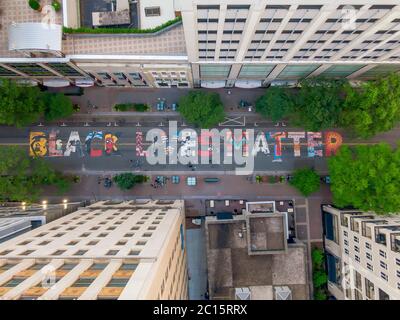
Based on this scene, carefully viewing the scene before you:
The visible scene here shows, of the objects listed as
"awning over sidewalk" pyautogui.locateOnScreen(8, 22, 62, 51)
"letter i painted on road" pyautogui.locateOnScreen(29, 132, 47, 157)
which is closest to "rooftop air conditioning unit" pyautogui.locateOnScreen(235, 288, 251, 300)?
"letter i painted on road" pyautogui.locateOnScreen(29, 132, 47, 157)

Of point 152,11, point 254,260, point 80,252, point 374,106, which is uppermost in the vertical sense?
point 152,11

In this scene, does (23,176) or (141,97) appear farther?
(141,97)

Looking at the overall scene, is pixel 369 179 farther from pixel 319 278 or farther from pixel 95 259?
pixel 95 259

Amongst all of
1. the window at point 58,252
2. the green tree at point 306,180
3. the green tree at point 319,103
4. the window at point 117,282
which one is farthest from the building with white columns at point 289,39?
the window at point 58,252

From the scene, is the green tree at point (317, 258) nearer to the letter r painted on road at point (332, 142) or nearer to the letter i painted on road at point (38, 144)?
the letter r painted on road at point (332, 142)

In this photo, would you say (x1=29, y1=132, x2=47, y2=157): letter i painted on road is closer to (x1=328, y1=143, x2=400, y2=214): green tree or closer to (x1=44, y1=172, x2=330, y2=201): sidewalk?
(x1=44, y1=172, x2=330, y2=201): sidewalk

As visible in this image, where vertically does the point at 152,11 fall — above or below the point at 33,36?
above

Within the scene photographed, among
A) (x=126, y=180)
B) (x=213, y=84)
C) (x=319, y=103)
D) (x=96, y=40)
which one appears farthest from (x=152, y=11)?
(x=319, y=103)
